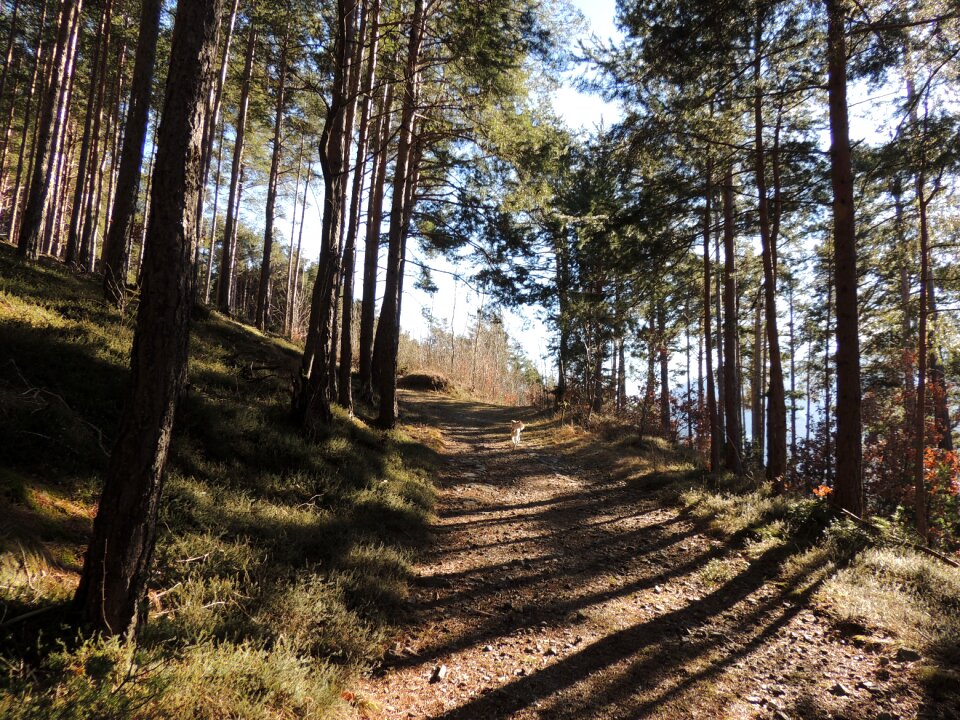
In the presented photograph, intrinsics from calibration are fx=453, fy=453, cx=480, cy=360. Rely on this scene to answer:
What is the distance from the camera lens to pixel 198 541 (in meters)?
3.60

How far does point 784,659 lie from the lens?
366cm

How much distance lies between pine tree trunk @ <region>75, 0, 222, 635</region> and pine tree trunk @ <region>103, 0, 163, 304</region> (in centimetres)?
689

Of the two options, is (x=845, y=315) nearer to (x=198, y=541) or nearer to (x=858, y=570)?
(x=858, y=570)

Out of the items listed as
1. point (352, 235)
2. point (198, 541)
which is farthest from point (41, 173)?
point (198, 541)

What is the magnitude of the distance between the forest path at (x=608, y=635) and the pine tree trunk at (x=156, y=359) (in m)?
1.64

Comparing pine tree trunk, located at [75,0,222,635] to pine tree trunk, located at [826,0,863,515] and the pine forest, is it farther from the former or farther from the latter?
pine tree trunk, located at [826,0,863,515]

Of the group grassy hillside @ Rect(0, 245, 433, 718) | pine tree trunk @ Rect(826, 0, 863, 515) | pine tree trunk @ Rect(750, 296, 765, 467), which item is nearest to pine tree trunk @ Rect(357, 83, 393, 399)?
grassy hillside @ Rect(0, 245, 433, 718)

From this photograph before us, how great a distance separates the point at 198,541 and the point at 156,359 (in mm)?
1829

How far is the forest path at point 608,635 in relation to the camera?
10.2 ft

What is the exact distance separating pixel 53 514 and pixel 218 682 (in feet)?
6.41

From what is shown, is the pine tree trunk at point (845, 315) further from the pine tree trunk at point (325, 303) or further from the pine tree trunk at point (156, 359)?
the pine tree trunk at point (156, 359)

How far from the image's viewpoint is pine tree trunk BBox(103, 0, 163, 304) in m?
8.01

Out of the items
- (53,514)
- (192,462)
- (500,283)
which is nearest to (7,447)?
(53,514)

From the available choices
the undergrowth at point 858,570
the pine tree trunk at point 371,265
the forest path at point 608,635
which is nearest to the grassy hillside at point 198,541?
the forest path at point 608,635
